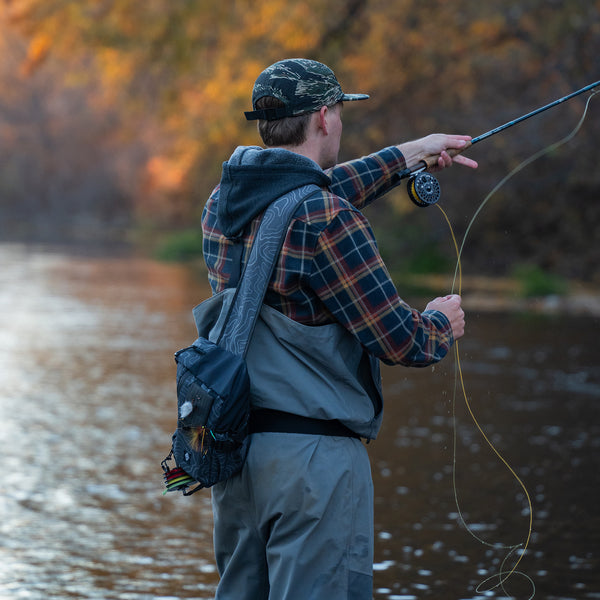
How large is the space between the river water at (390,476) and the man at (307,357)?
1.83 metres

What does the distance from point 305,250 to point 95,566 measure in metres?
2.59

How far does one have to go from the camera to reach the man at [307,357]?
2.39m

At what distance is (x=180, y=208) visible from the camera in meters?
38.7

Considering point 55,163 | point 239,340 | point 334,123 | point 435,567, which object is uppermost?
point 55,163

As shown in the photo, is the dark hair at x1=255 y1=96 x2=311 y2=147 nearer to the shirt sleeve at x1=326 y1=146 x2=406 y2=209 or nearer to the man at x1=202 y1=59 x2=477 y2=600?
the man at x1=202 y1=59 x2=477 y2=600

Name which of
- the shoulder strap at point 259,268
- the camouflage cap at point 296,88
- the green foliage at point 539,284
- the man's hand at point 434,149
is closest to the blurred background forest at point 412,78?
the green foliage at point 539,284

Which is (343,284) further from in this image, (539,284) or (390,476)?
(539,284)

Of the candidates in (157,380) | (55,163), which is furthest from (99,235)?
(157,380)

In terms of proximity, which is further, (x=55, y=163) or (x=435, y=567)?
(x=55, y=163)

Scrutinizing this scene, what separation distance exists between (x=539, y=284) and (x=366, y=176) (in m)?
13.8

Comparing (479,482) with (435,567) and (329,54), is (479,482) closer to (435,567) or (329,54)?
(435,567)

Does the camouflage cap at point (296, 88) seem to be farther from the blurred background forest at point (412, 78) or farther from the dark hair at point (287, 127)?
the blurred background forest at point (412, 78)

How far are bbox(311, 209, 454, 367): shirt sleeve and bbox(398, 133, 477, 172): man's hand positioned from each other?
51cm

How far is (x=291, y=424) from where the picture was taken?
2.45m
